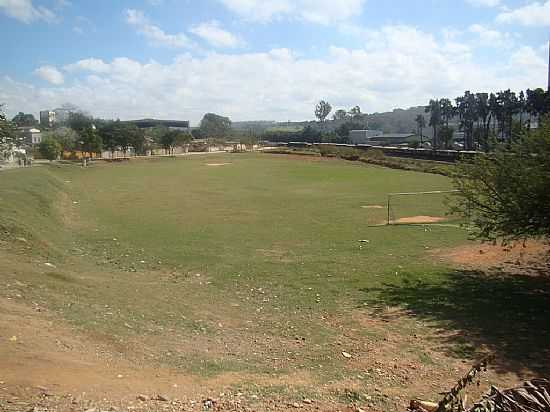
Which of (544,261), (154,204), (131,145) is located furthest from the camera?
(131,145)

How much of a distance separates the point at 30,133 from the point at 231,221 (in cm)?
8182

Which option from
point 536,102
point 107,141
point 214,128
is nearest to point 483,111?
point 536,102

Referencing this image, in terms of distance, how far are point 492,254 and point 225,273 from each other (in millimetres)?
9555

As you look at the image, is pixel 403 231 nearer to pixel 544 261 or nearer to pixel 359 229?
pixel 359 229

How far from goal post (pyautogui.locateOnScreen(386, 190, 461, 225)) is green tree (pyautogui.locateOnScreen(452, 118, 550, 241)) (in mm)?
6966

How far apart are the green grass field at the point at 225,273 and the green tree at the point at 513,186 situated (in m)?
2.43

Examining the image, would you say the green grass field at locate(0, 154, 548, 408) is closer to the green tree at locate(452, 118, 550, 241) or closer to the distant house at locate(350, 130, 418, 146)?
the green tree at locate(452, 118, 550, 241)

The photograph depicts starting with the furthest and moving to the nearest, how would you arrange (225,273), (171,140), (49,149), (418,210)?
(171,140)
(49,149)
(418,210)
(225,273)

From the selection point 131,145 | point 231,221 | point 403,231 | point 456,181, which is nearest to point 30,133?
point 131,145

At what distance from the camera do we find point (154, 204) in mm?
31234

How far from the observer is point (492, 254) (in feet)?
57.9

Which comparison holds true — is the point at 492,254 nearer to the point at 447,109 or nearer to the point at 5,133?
the point at 5,133

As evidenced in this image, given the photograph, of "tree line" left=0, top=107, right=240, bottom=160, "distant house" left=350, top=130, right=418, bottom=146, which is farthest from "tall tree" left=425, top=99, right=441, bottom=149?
"tree line" left=0, top=107, right=240, bottom=160

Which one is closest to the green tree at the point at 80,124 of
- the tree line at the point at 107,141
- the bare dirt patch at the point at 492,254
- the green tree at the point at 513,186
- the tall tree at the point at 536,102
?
the tree line at the point at 107,141
